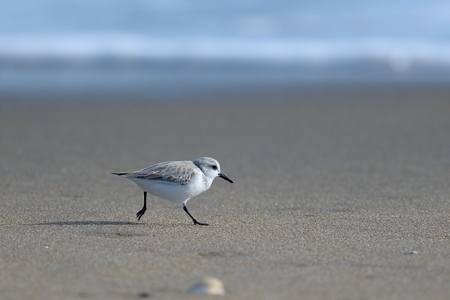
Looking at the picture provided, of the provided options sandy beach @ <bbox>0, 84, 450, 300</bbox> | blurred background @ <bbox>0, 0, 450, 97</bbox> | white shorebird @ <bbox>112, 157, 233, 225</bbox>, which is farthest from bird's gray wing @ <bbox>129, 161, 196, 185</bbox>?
blurred background @ <bbox>0, 0, 450, 97</bbox>

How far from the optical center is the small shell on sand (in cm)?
315

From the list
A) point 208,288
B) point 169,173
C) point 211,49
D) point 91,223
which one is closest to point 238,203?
point 169,173

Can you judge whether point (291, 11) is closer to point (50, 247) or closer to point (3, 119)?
point (3, 119)

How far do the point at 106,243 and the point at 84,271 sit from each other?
0.57 metres

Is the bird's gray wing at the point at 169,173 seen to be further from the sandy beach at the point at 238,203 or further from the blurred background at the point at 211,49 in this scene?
the blurred background at the point at 211,49

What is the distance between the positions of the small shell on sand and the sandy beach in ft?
0.13

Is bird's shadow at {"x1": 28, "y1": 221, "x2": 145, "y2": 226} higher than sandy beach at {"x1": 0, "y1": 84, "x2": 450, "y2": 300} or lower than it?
lower

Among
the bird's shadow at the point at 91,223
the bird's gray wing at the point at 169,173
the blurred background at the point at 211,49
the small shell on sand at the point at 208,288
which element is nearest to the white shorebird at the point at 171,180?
the bird's gray wing at the point at 169,173

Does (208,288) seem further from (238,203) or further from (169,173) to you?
(238,203)

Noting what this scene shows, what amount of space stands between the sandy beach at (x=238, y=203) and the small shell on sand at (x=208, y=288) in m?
0.04

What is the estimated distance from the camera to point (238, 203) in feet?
17.7

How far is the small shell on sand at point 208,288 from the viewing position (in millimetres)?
3150

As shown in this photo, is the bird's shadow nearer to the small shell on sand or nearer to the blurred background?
the small shell on sand

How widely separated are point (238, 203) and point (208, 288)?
2.25 meters
